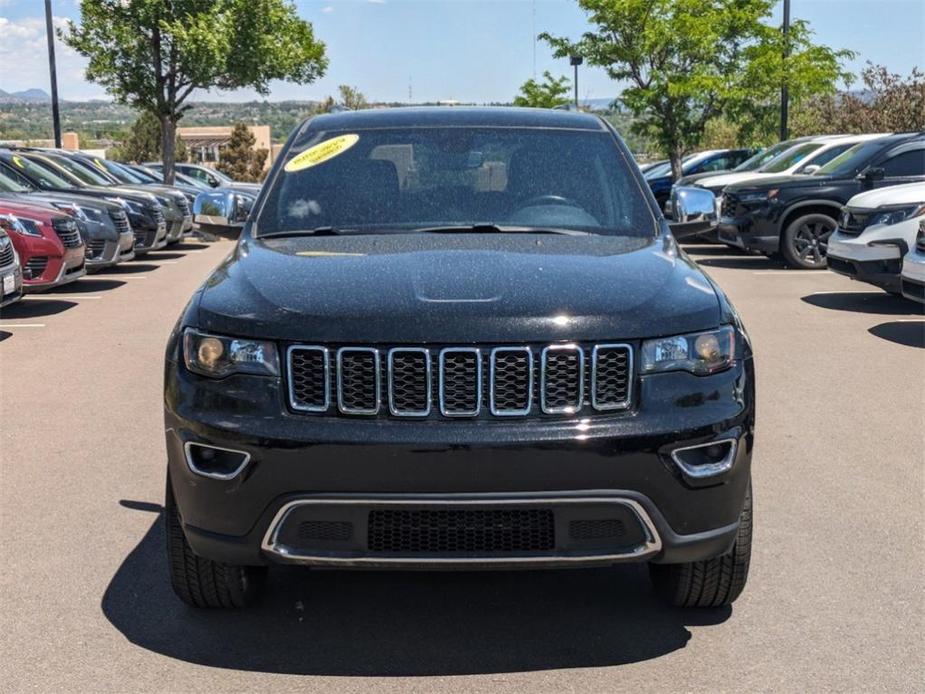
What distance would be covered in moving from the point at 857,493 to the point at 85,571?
3.54 meters

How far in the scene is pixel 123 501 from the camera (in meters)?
5.77

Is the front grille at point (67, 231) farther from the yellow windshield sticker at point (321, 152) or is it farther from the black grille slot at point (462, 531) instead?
the black grille slot at point (462, 531)

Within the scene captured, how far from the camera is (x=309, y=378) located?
368 centimetres

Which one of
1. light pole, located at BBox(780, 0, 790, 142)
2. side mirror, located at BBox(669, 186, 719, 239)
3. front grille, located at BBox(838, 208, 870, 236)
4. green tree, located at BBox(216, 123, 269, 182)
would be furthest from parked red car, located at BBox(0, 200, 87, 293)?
green tree, located at BBox(216, 123, 269, 182)

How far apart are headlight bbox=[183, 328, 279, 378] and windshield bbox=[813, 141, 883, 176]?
14352 mm

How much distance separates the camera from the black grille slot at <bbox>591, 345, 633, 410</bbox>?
3.67 m

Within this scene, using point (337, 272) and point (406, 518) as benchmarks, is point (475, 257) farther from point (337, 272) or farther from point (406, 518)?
point (406, 518)

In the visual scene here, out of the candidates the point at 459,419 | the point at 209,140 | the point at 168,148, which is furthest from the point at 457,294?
the point at 209,140

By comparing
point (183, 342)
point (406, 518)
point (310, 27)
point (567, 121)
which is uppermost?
point (310, 27)

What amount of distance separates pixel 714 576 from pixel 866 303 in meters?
10.0

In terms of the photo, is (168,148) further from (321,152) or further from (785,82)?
(321,152)

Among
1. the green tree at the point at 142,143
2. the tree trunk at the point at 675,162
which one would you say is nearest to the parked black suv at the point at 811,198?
the tree trunk at the point at 675,162

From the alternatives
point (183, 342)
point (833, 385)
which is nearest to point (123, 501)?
point (183, 342)

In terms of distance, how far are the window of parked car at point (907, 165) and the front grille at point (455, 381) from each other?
45.4 feet
